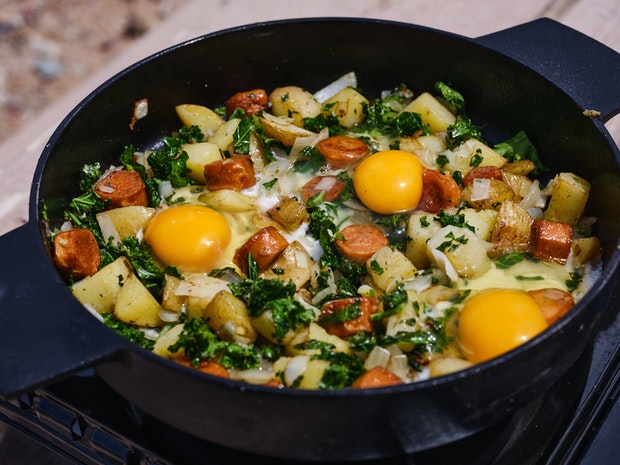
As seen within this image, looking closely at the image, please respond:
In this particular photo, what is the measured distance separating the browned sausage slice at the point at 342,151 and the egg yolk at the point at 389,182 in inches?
4.3

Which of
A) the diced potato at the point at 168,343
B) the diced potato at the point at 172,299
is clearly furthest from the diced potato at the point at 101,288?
the diced potato at the point at 168,343

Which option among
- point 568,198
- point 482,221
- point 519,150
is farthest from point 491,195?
point 519,150

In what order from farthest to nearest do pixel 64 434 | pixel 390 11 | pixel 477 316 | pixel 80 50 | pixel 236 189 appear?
pixel 80 50
pixel 390 11
pixel 236 189
pixel 64 434
pixel 477 316

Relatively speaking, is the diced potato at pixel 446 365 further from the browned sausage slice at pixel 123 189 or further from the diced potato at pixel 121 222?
the browned sausage slice at pixel 123 189

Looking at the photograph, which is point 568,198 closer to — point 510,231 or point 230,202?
point 510,231

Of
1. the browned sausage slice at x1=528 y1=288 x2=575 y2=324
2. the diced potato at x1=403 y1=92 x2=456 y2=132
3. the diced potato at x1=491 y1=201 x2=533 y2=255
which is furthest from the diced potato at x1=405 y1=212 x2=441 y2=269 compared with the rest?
the diced potato at x1=403 y1=92 x2=456 y2=132

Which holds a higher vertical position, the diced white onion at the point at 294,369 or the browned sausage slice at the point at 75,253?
the browned sausage slice at the point at 75,253

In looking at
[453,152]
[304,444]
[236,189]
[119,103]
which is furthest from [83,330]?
[453,152]

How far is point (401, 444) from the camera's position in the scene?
6.50 feet

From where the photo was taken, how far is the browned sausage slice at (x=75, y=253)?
2.57 m

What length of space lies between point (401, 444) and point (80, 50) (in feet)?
17.0

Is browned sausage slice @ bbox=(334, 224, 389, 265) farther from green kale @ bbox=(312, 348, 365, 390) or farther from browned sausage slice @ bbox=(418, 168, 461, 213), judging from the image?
green kale @ bbox=(312, 348, 365, 390)

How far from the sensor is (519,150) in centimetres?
313

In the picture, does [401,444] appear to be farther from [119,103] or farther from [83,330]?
[119,103]
